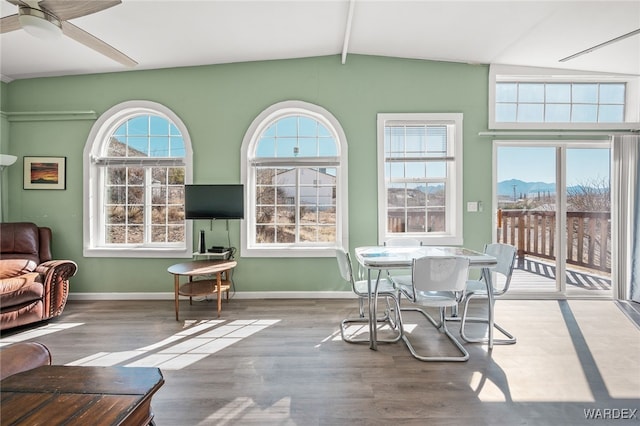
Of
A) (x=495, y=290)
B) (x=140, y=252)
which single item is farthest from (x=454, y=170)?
(x=140, y=252)

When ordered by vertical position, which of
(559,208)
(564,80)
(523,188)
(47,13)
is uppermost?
(564,80)

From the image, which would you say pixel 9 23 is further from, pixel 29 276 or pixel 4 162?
pixel 4 162

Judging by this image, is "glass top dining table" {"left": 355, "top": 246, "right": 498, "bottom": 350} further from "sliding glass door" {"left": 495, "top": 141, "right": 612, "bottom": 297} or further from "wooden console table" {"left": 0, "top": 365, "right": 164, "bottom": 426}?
"wooden console table" {"left": 0, "top": 365, "right": 164, "bottom": 426}

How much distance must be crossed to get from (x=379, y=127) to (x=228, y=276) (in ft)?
8.76

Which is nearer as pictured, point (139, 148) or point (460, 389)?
point (460, 389)

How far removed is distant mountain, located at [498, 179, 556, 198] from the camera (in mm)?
3973

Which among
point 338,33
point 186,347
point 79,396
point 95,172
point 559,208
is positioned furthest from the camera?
point 95,172

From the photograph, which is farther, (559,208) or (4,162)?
(559,208)

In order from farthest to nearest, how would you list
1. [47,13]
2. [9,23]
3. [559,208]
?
[559,208] < [9,23] < [47,13]

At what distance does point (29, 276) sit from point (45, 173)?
161 centimetres

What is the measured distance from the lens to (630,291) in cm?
377

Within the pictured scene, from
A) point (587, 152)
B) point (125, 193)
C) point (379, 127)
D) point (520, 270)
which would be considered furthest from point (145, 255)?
→ point (587, 152)

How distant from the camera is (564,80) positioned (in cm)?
399

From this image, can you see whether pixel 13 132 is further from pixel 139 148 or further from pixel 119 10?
pixel 119 10
